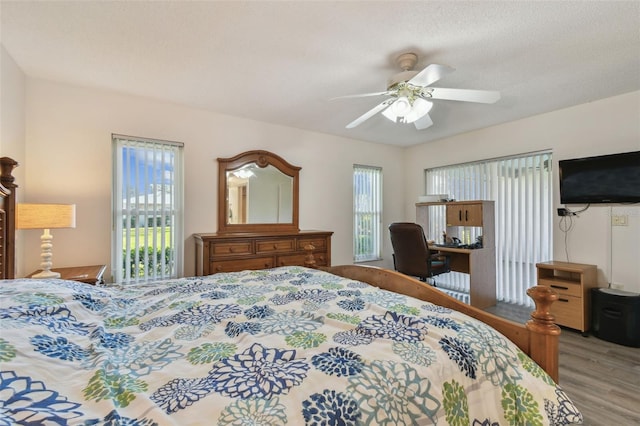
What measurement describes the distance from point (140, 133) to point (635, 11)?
A: 4041 millimetres

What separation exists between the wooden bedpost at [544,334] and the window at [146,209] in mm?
3238

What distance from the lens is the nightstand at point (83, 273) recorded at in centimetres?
228

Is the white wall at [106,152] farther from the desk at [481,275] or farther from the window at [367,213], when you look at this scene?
the desk at [481,275]

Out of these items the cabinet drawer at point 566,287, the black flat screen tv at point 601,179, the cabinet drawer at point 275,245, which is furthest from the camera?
the cabinet drawer at point 275,245

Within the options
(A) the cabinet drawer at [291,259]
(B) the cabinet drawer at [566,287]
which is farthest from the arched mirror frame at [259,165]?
(B) the cabinet drawer at [566,287]

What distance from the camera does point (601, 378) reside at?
7.04 feet

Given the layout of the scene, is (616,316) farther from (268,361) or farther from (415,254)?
(268,361)

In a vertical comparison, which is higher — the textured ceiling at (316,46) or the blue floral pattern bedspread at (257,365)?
the textured ceiling at (316,46)

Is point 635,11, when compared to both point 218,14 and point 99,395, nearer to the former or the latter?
point 218,14

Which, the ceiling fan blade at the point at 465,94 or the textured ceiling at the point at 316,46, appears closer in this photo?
the textured ceiling at the point at 316,46

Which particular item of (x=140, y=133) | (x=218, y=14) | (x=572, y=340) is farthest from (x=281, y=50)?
(x=572, y=340)

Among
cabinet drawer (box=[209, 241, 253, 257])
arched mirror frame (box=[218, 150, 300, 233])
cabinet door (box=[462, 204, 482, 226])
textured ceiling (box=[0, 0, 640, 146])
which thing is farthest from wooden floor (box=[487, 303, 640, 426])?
arched mirror frame (box=[218, 150, 300, 233])

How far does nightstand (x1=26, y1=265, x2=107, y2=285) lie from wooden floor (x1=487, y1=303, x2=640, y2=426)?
11.5 ft

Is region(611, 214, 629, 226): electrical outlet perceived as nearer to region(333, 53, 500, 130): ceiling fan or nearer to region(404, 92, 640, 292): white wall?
region(404, 92, 640, 292): white wall
